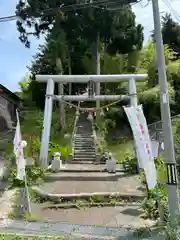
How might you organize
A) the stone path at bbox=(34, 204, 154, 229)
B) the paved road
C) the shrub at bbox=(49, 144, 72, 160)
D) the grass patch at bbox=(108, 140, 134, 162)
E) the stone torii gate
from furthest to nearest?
the grass patch at bbox=(108, 140, 134, 162) < the shrub at bbox=(49, 144, 72, 160) < the stone torii gate < the stone path at bbox=(34, 204, 154, 229) < the paved road

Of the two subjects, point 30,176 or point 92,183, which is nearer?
point 92,183

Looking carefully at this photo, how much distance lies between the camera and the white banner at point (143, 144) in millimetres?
6676

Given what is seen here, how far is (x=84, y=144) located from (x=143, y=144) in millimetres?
12739

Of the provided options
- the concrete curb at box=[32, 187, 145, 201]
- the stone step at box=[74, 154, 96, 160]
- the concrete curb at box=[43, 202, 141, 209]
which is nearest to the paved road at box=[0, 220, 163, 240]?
the concrete curb at box=[43, 202, 141, 209]

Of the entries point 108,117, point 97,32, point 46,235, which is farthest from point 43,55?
point 46,235

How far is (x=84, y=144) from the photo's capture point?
64.1ft

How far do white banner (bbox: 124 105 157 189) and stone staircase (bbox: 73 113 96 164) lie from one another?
10.1m

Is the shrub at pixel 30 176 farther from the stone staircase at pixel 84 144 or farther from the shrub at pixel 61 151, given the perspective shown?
the stone staircase at pixel 84 144

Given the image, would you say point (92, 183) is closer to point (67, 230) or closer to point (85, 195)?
point (85, 195)

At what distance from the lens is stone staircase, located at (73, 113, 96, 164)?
57.6 feet

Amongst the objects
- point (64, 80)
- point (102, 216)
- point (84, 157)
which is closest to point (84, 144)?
point (84, 157)

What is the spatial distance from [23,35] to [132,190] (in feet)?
49.7

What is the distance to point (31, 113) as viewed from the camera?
25297mm

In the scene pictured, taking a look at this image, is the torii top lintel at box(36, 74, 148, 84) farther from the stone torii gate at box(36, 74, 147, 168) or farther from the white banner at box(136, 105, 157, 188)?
the white banner at box(136, 105, 157, 188)
